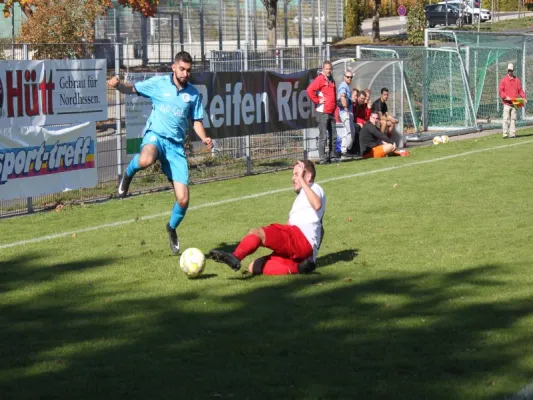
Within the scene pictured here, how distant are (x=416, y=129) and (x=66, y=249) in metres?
17.5

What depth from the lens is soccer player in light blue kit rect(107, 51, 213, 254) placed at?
11406 millimetres

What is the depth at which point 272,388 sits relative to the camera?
6465mm

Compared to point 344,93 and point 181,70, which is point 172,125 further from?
point 344,93

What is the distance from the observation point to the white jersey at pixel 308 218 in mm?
10195

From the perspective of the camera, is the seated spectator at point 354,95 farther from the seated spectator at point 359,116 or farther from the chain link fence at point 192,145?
the chain link fence at point 192,145

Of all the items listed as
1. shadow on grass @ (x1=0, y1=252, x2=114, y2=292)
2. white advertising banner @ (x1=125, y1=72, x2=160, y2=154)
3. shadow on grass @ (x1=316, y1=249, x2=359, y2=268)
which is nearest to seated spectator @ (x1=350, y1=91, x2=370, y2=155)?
white advertising banner @ (x1=125, y1=72, x2=160, y2=154)

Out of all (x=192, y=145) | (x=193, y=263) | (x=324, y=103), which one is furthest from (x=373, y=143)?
(x=193, y=263)

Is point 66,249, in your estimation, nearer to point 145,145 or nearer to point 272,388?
point 145,145

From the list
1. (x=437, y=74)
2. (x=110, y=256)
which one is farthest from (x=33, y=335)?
(x=437, y=74)

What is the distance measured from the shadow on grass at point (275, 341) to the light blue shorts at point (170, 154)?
6.69ft

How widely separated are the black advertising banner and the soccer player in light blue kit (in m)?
7.29

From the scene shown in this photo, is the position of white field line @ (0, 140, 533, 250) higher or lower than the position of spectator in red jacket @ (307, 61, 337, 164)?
lower

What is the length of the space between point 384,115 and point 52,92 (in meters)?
11.1

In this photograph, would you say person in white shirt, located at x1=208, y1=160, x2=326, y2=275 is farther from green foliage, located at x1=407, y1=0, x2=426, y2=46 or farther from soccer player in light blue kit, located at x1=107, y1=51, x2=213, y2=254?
green foliage, located at x1=407, y1=0, x2=426, y2=46
